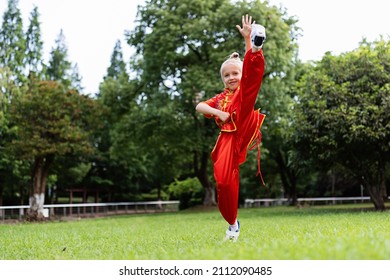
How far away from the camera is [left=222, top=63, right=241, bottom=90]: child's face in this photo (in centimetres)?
542

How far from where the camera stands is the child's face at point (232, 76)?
542cm

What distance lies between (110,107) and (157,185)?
12.5 m

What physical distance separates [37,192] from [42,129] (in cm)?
278

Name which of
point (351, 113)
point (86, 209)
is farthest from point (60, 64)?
point (351, 113)

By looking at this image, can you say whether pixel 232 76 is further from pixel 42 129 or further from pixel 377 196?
pixel 42 129

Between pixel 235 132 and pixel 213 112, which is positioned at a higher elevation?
pixel 213 112

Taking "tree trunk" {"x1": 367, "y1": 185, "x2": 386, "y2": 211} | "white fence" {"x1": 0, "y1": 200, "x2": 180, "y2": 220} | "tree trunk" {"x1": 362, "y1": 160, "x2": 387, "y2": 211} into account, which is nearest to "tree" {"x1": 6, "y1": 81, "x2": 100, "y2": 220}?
"white fence" {"x1": 0, "y1": 200, "x2": 180, "y2": 220}

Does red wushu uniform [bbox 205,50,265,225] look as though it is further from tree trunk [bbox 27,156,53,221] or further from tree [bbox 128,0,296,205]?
tree trunk [bbox 27,156,53,221]

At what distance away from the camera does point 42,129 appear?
1967 centimetres

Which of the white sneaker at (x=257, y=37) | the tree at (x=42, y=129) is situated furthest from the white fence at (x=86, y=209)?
the white sneaker at (x=257, y=37)

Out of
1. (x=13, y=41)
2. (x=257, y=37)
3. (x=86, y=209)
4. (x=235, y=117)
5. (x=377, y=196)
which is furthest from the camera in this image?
(x=13, y=41)

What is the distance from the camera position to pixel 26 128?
65.2 feet
